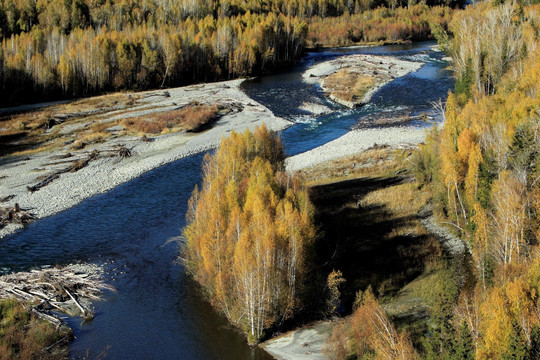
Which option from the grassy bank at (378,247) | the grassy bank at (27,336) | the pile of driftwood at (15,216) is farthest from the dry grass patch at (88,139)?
the grassy bank at (27,336)

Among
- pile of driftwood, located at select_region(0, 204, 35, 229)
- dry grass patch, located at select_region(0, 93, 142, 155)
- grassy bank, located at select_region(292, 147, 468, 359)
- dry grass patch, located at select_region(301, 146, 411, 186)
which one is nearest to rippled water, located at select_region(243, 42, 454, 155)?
dry grass patch, located at select_region(301, 146, 411, 186)

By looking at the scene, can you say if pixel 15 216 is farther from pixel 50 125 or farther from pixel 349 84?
pixel 349 84

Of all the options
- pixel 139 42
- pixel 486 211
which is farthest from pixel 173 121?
pixel 486 211

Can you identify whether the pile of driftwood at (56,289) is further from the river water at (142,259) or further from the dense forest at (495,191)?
the dense forest at (495,191)

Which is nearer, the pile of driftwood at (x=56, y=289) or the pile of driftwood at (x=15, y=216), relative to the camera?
the pile of driftwood at (x=56, y=289)

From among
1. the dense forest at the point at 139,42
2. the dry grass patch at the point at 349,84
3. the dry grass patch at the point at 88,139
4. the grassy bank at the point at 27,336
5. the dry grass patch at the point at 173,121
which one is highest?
the dense forest at the point at 139,42

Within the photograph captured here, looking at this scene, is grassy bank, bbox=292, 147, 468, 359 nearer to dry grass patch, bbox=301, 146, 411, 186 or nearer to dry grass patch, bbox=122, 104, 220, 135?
dry grass patch, bbox=301, 146, 411, 186
